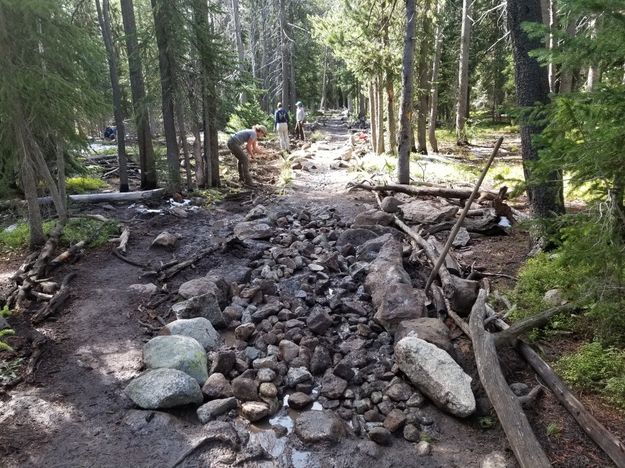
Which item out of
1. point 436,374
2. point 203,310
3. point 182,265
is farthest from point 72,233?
point 436,374

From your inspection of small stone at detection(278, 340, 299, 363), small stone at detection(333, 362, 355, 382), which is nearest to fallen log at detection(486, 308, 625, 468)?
small stone at detection(333, 362, 355, 382)

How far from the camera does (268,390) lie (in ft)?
16.6

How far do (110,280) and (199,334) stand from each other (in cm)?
293

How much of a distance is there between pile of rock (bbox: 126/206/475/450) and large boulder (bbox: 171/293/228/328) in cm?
2

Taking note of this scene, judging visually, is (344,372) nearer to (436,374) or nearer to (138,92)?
(436,374)

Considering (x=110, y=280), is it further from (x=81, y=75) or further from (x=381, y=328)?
(x=381, y=328)

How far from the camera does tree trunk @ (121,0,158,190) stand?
12500 millimetres

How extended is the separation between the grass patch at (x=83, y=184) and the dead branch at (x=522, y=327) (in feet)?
45.9

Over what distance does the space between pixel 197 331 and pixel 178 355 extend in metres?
0.75

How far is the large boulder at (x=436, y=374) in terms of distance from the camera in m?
4.55

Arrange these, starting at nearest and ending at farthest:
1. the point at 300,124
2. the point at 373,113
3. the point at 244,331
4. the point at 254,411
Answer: the point at 254,411
the point at 244,331
the point at 373,113
the point at 300,124

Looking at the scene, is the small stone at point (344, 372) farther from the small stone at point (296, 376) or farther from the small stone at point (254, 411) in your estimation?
the small stone at point (254, 411)

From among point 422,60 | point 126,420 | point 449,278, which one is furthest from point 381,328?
point 422,60

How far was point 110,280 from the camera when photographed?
26.4 ft
